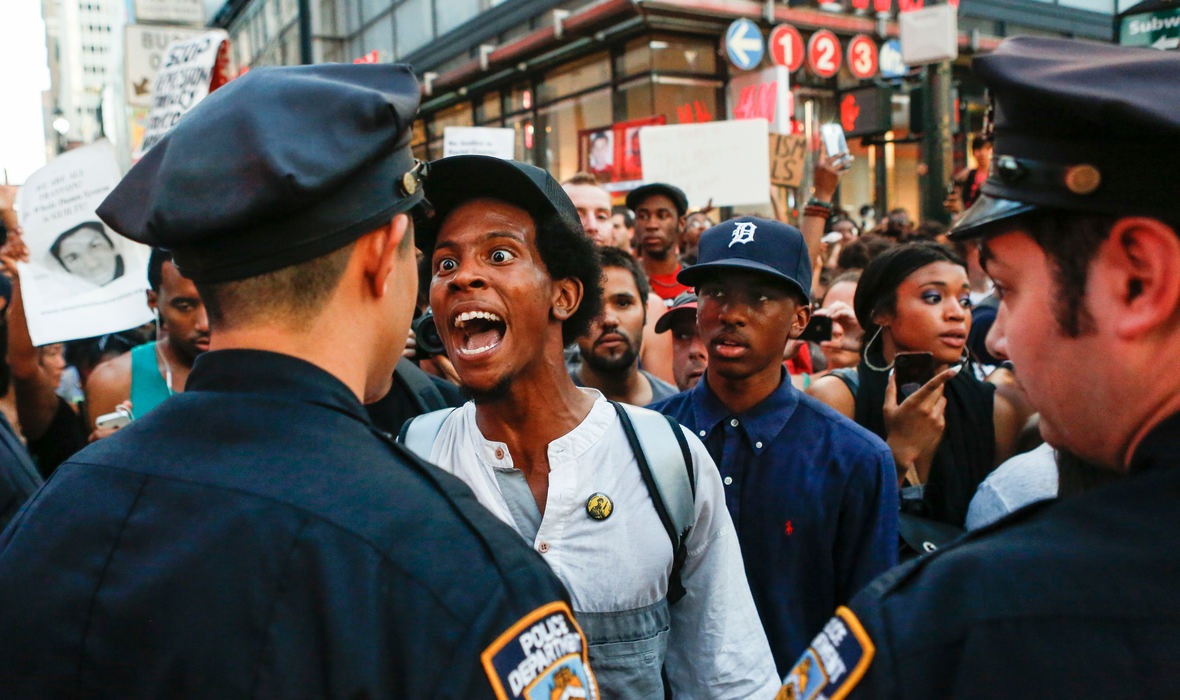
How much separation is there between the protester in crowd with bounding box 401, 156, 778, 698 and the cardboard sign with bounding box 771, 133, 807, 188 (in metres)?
5.70

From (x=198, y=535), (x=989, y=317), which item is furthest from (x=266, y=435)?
(x=989, y=317)

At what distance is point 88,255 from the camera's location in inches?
172

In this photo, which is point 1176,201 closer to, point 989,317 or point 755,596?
point 755,596

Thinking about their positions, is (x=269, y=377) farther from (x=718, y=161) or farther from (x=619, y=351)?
(x=718, y=161)

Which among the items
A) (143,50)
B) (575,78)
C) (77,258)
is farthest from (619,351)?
(575,78)

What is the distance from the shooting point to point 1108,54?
104cm

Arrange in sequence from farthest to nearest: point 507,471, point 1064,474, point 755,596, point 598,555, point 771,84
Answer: point 771,84, point 755,596, point 507,471, point 598,555, point 1064,474

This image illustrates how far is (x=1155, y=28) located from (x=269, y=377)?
24.8 ft

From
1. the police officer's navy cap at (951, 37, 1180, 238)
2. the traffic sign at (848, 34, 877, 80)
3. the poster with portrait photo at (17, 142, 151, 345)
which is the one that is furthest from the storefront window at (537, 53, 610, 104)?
the police officer's navy cap at (951, 37, 1180, 238)

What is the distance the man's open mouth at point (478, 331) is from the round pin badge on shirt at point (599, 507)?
0.49m

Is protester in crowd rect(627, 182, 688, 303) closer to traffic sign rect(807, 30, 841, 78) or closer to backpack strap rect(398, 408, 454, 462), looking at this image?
backpack strap rect(398, 408, 454, 462)

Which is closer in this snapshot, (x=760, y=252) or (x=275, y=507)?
(x=275, y=507)

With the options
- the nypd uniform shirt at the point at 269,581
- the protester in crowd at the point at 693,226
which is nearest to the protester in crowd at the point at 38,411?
the nypd uniform shirt at the point at 269,581

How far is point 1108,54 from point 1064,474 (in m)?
0.99
